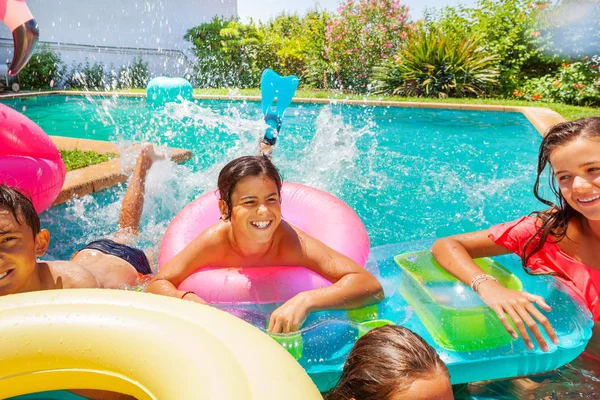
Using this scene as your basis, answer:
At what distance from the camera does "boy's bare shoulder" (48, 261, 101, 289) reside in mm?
2285

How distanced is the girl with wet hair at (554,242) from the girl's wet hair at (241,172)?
87cm

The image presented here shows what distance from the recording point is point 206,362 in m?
1.12

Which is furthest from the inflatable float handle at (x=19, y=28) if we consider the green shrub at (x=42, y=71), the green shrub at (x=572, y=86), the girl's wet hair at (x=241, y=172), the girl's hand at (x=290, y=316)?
the green shrub at (x=42, y=71)

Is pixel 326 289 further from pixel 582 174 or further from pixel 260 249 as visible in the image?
pixel 582 174

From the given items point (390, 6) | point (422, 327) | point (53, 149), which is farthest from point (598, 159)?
point (390, 6)

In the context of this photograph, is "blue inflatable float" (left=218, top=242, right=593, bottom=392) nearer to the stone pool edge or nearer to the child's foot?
the child's foot

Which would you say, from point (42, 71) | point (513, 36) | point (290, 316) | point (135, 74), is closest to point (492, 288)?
point (290, 316)

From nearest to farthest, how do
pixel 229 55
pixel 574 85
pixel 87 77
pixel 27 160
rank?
1. pixel 27 160
2. pixel 574 85
3. pixel 87 77
4. pixel 229 55

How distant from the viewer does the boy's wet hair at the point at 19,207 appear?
1.99 m

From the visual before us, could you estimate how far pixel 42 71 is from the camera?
48.5ft

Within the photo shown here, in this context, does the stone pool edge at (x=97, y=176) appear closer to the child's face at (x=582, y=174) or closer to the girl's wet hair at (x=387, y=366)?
the girl's wet hair at (x=387, y=366)

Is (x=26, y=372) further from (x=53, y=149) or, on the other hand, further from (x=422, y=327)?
(x=53, y=149)

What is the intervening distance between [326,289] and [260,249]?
1.45ft

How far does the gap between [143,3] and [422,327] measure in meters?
18.6
